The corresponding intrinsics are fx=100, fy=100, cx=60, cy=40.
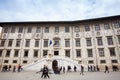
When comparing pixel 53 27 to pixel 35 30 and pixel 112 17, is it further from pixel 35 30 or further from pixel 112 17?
pixel 112 17

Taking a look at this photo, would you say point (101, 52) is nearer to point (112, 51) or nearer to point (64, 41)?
point (112, 51)

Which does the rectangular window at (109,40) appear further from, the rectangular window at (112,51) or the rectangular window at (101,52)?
the rectangular window at (101,52)

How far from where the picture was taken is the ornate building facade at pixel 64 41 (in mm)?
22141

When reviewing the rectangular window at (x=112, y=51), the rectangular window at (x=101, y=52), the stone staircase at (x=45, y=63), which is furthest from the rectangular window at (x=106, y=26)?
the stone staircase at (x=45, y=63)

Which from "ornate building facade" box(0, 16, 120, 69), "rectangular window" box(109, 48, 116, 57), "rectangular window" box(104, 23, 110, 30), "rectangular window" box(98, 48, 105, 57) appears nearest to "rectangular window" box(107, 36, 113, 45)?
"ornate building facade" box(0, 16, 120, 69)

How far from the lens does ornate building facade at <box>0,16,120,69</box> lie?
22141 mm

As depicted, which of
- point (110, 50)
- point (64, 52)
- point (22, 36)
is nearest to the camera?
point (110, 50)

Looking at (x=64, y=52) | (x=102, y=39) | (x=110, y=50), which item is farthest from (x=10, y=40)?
(x=110, y=50)

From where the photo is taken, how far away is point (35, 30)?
84.4 ft

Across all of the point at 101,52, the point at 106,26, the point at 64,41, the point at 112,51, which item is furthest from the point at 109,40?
the point at 64,41

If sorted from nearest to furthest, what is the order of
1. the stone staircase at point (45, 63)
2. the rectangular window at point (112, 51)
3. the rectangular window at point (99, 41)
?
the stone staircase at point (45, 63)
the rectangular window at point (112, 51)
the rectangular window at point (99, 41)

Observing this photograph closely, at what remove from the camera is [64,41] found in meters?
24.3

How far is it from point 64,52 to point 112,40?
11.0 metres

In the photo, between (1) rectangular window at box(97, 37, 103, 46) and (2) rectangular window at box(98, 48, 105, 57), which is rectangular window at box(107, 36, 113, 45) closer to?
(1) rectangular window at box(97, 37, 103, 46)
